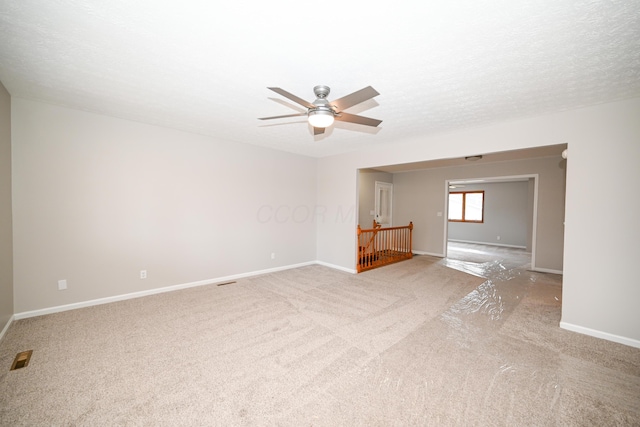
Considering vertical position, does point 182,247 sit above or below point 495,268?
above

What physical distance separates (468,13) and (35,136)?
456cm

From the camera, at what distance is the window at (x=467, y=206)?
9406 mm

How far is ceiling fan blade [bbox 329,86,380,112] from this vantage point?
1.80m

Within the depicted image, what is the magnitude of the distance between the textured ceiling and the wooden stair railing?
3365 millimetres

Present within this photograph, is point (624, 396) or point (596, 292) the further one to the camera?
point (596, 292)

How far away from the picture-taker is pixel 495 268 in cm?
572

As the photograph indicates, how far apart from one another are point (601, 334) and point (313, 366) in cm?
317

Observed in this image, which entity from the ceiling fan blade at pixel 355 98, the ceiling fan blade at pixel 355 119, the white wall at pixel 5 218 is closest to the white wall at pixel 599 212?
the ceiling fan blade at pixel 355 119

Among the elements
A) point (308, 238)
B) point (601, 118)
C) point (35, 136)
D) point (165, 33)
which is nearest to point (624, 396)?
point (601, 118)

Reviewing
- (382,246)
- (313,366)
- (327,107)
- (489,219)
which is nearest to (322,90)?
(327,107)

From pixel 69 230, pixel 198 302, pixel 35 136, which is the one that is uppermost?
pixel 35 136

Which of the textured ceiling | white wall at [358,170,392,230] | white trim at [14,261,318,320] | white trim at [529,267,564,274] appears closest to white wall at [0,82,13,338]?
white trim at [14,261,318,320]

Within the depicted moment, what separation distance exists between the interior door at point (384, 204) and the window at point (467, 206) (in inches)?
150

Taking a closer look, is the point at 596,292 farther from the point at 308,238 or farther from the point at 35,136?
the point at 35,136
